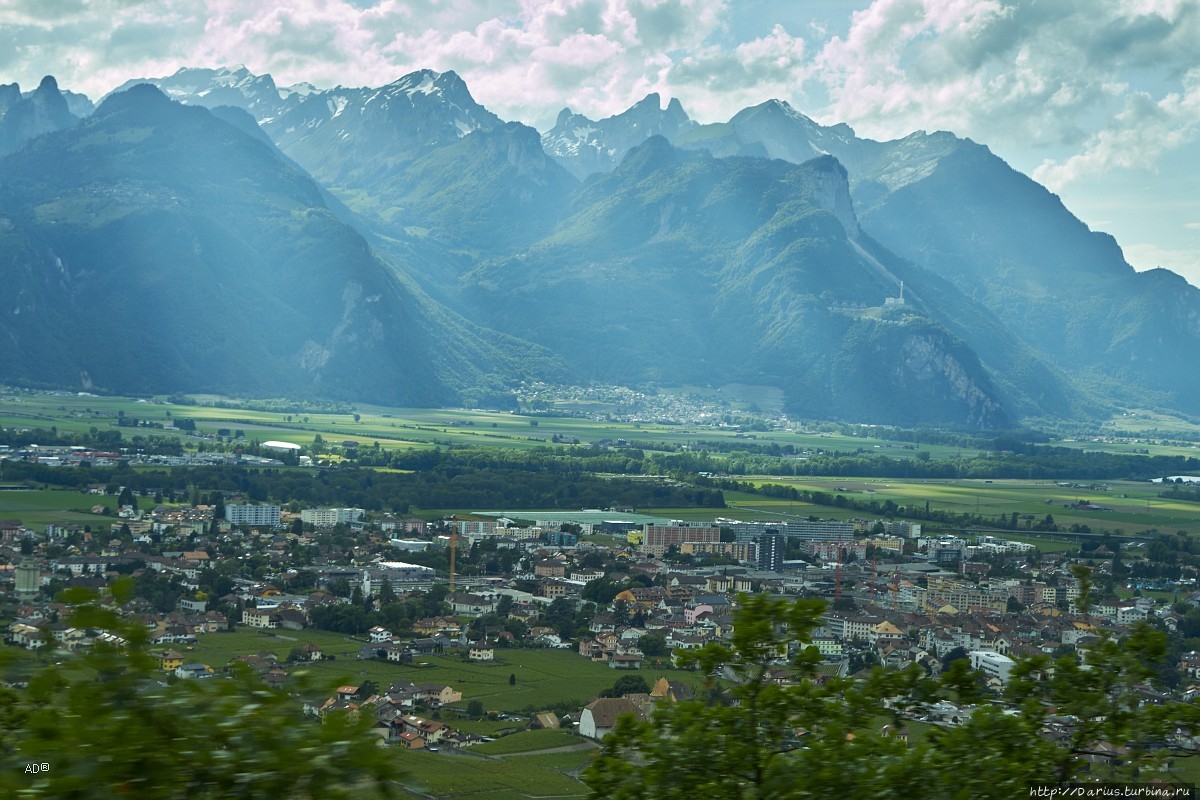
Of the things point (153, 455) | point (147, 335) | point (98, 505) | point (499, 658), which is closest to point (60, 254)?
point (147, 335)

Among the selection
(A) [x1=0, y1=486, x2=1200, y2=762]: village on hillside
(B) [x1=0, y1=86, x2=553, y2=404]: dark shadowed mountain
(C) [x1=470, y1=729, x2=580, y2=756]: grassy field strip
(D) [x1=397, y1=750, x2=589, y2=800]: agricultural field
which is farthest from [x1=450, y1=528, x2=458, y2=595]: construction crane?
(B) [x1=0, y1=86, x2=553, y2=404]: dark shadowed mountain

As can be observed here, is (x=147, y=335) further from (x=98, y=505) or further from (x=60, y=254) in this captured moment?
(x=98, y=505)

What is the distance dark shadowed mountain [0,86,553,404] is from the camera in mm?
143500

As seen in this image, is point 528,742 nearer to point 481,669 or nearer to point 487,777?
point 487,777

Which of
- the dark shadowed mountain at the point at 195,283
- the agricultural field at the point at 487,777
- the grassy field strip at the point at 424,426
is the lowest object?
the agricultural field at the point at 487,777

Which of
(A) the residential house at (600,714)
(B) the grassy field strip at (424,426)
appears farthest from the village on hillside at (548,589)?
(B) the grassy field strip at (424,426)

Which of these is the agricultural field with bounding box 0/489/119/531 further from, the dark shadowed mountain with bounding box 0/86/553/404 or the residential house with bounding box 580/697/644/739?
the dark shadowed mountain with bounding box 0/86/553/404

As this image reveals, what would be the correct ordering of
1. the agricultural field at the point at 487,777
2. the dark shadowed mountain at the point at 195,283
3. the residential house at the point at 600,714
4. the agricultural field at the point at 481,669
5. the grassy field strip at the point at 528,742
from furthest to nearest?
the dark shadowed mountain at the point at 195,283 → the agricultural field at the point at 481,669 → the grassy field strip at the point at 528,742 → the residential house at the point at 600,714 → the agricultural field at the point at 487,777

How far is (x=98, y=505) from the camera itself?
59844mm

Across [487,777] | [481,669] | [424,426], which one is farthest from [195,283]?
[487,777]

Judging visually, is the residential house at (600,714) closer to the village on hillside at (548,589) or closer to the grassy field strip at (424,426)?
the village on hillside at (548,589)

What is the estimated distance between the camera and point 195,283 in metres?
159

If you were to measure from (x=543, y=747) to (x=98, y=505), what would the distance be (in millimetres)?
40556

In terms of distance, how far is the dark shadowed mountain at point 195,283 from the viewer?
144 meters
